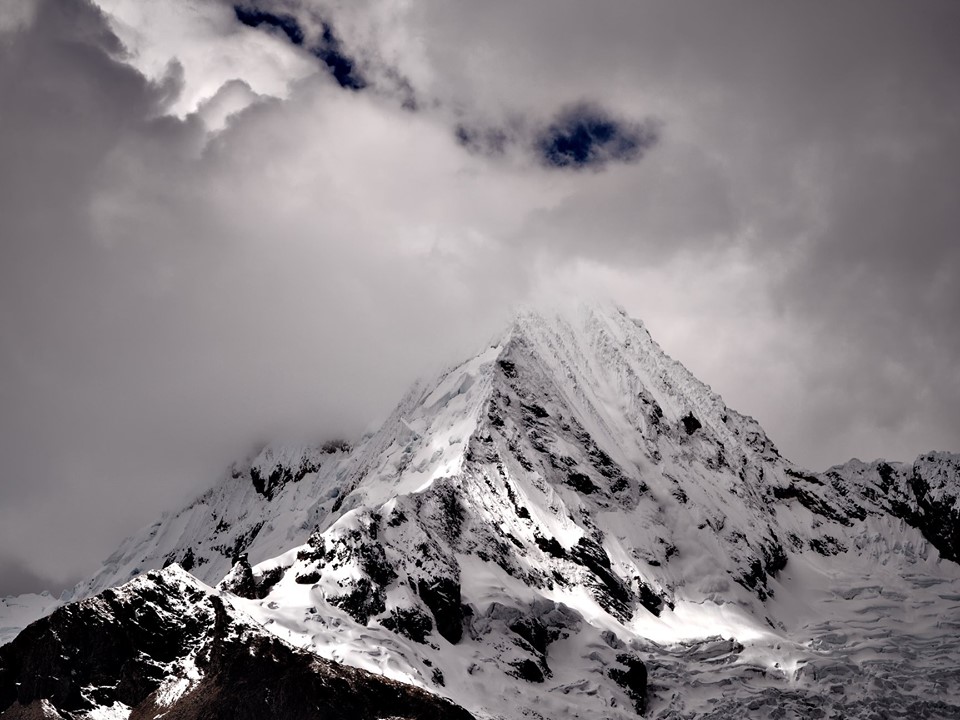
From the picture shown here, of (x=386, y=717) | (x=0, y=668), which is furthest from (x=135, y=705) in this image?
(x=386, y=717)

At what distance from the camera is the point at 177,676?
189 m

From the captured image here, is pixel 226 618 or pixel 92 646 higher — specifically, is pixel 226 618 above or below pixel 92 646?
above

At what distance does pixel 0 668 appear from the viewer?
631 feet

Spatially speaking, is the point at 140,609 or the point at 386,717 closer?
the point at 386,717

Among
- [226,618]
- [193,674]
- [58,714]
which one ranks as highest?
[226,618]

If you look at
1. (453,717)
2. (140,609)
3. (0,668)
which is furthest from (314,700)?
(0,668)

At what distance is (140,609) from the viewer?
199875mm

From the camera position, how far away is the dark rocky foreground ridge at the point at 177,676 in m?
182

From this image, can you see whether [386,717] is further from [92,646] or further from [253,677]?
[92,646]

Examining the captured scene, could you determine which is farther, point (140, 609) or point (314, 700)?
point (140, 609)

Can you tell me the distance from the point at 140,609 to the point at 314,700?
3923cm

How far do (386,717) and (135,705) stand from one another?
42032mm

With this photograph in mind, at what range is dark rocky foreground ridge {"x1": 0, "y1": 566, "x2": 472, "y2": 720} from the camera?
596 feet

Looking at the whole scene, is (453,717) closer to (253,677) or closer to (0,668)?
(253,677)
